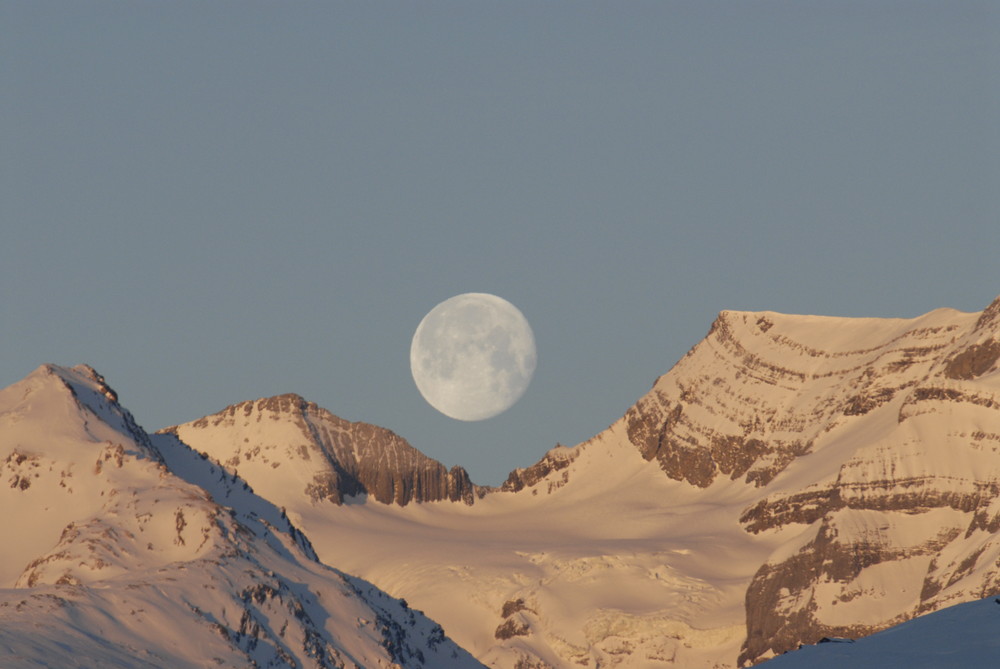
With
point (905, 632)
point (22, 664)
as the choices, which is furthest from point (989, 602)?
point (22, 664)

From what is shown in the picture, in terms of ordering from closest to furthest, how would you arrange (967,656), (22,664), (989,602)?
(967,656)
(989,602)
(22,664)

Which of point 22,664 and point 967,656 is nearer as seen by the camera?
Answer: point 967,656

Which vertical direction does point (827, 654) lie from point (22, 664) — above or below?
below

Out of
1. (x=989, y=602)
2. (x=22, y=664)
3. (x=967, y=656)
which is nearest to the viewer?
(x=967, y=656)

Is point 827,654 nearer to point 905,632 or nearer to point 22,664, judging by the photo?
point 905,632

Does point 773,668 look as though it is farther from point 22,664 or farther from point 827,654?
point 22,664

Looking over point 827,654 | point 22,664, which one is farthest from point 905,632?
point 22,664

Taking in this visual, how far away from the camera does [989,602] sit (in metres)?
95.9

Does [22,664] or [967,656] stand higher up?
A: [22,664]

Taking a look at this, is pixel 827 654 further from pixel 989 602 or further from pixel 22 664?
pixel 22 664

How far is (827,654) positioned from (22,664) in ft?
387

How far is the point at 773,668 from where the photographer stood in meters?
92.7

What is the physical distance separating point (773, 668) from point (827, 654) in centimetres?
257

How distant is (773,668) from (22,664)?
118 m
